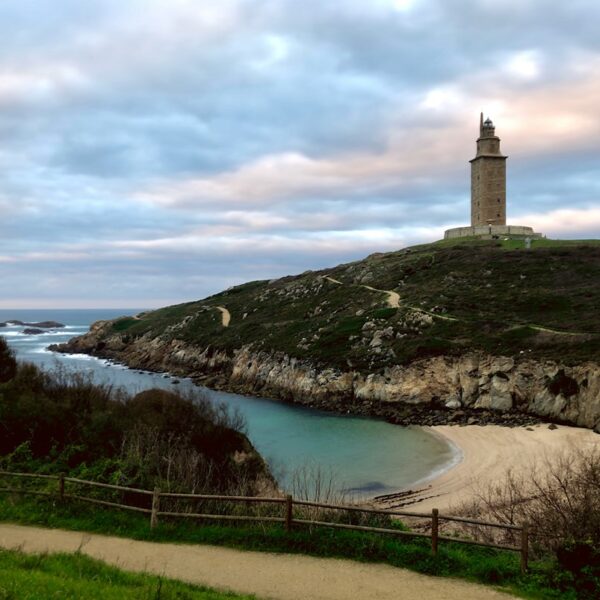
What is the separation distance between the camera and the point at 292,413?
48062 mm

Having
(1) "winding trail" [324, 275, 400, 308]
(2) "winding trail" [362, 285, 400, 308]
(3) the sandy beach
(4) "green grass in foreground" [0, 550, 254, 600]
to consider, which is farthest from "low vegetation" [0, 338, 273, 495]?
(1) "winding trail" [324, 275, 400, 308]

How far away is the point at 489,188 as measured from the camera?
86.5 m

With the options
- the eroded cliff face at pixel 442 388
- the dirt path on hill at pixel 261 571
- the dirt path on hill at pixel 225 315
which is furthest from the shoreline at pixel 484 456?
the dirt path on hill at pixel 225 315

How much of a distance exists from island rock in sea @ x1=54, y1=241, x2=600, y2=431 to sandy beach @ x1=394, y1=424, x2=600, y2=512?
263cm

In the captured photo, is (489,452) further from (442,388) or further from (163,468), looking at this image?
(163,468)

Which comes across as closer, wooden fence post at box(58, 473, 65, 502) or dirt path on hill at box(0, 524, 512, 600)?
dirt path on hill at box(0, 524, 512, 600)

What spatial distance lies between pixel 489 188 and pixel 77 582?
88.7 metres

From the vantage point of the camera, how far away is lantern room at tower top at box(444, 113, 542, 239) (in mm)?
86250

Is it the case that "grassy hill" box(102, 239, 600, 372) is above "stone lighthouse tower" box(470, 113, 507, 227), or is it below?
below

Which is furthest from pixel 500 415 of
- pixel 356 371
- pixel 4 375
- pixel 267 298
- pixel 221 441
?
pixel 267 298

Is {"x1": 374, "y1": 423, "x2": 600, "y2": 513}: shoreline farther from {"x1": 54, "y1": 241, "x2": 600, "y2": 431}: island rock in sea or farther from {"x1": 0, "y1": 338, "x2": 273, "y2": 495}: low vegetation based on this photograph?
{"x1": 0, "y1": 338, "x2": 273, "y2": 495}: low vegetation

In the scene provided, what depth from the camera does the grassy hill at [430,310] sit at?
50281 millimetres

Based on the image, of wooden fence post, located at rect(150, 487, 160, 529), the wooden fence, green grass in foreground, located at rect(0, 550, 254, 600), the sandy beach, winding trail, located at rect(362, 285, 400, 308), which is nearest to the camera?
green grass in foreground, located at rect(0, 550, 254, 600)

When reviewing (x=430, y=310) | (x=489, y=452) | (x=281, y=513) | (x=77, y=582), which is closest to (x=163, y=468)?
(x=281, y=513)
